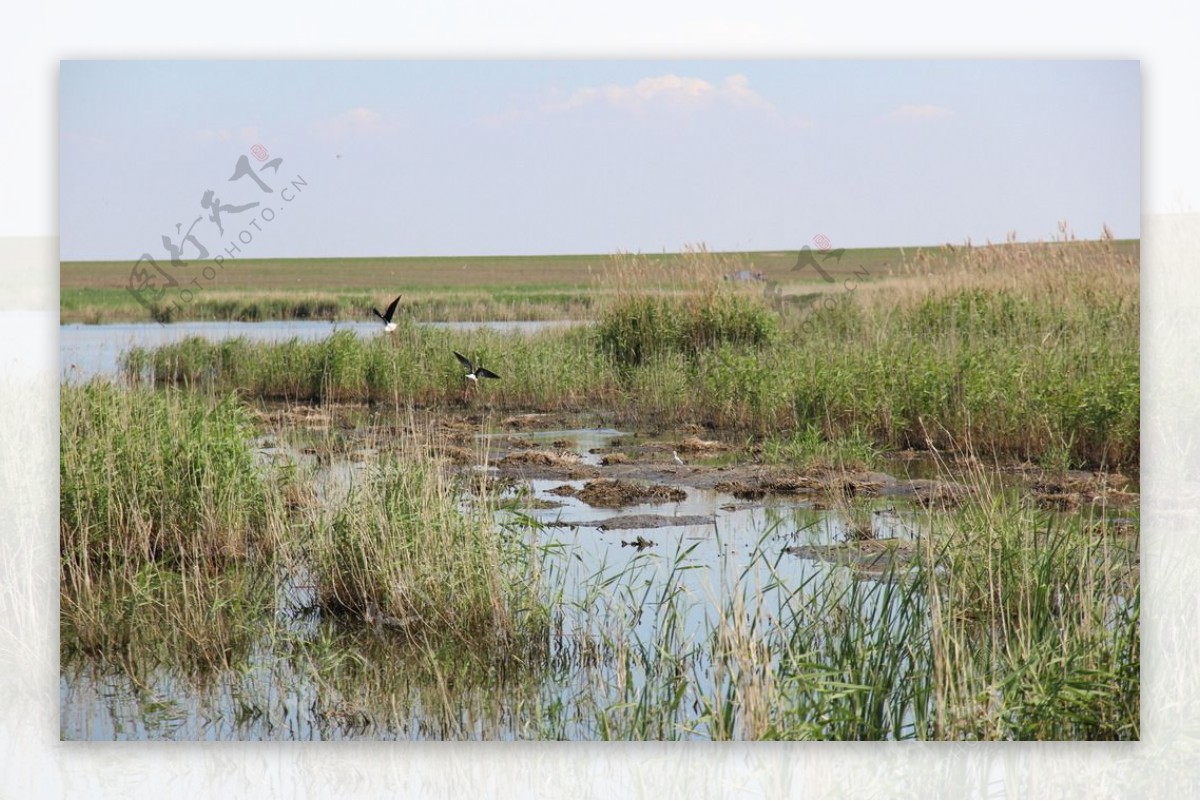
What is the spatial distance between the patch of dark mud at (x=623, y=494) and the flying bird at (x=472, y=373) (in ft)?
2.68

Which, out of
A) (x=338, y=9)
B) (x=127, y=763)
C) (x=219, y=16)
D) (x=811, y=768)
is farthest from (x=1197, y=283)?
(x=127, y=763)

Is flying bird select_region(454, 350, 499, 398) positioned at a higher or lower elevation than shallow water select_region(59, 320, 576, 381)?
lower

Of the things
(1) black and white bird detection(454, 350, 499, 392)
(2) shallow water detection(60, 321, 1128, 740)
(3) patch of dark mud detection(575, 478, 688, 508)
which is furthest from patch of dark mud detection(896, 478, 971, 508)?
(1) black and white bird detection(454, 350, 499, 392)

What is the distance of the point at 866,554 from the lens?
13.9ft

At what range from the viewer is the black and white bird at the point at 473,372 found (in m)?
5.72

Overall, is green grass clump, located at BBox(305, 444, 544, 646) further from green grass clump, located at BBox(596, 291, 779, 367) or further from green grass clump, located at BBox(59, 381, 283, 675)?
green grass clump, located at BBox(596, 291, 779, 367)

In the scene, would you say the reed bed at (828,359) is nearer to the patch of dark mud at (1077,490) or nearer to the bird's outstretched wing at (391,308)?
the patch of dark mud at (1077,490)

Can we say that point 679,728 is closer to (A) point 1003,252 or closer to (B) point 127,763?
(B) point 127,763

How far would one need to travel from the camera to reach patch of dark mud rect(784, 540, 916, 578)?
160 inches

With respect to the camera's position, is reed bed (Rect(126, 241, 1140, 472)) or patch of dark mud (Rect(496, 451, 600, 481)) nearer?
reed bed (Rect(126, 241, 1140, 472))

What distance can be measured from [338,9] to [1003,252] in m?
2.46

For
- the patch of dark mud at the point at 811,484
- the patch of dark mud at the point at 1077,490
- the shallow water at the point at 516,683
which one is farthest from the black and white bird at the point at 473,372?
the patch of dark mud at the point at 1077,490

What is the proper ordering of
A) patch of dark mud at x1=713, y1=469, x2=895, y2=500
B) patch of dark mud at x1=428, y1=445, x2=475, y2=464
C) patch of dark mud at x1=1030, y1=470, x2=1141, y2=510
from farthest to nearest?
patch of dark mud at x1=713, y1=469, x2=895, y2=500, patch of dark mud at x1=428, y1=445, x2=475, y2=464, patch of dark mud at x1=1030, y1=470, x2=1141, y2=510

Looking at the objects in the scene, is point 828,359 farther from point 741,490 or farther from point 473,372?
point 473,372
